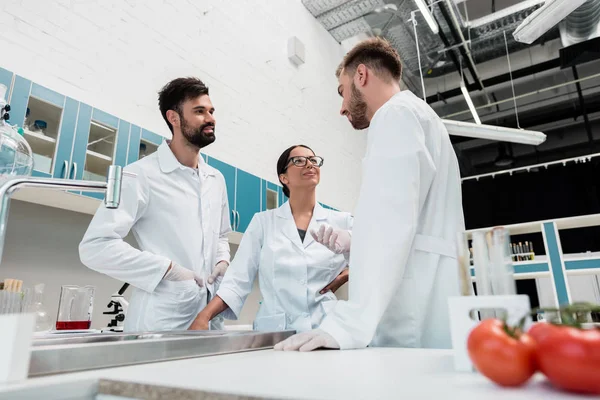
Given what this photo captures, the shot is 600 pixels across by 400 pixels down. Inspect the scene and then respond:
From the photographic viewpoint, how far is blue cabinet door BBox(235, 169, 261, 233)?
293 cm

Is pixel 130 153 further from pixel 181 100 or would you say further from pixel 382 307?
pixel 382 307

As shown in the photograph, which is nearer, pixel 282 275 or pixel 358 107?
pixel 358 107

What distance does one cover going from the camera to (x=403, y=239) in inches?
38.1

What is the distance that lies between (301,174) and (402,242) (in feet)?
3.58

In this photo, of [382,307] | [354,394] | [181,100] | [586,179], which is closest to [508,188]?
[586,179]

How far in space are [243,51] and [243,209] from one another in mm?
1629

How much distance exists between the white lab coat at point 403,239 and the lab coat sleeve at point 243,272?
754 mm

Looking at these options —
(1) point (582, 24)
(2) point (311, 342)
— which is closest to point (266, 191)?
(2) point (311, 342)

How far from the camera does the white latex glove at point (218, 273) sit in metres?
1.88

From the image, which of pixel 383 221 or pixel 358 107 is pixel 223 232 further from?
pixel 383 221

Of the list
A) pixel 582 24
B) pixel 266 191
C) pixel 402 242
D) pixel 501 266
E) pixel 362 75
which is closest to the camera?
pixel 501 266

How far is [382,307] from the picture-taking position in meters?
0.92

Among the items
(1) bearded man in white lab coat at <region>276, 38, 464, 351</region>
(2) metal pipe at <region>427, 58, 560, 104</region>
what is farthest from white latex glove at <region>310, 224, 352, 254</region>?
(2) metal pipe at <region>427, 58, 560, 104</region>

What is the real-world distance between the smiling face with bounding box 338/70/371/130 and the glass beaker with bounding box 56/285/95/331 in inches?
58.8
